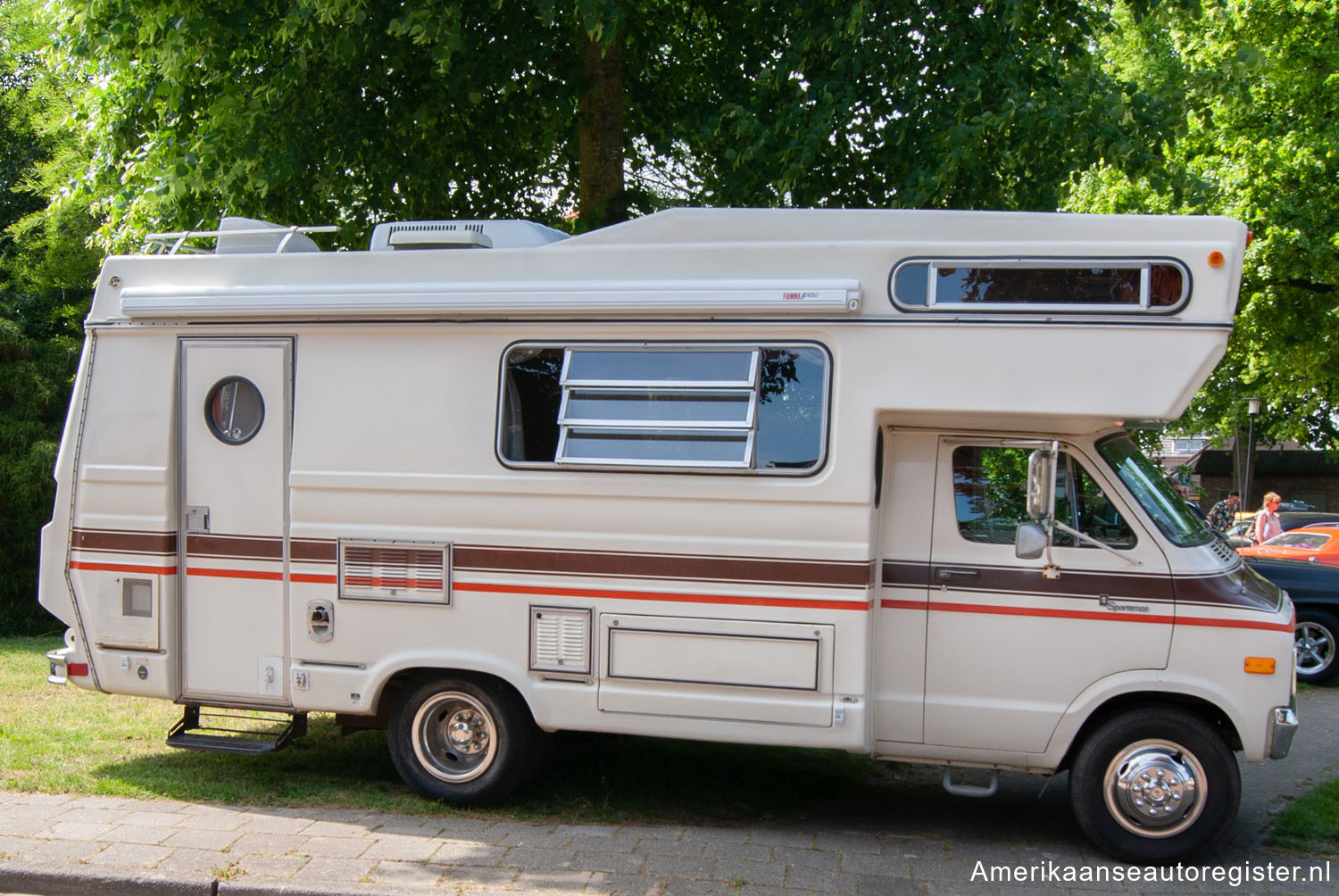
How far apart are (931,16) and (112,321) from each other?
234 inches

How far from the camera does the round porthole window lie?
6559 mm

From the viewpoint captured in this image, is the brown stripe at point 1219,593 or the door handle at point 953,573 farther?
the door handle at point 953,573

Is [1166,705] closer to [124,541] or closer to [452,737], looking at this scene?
[452,737]

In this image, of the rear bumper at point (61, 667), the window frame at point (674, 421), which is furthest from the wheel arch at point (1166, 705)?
the rear bumper at point (61, 667)

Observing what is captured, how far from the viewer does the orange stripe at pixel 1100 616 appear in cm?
547

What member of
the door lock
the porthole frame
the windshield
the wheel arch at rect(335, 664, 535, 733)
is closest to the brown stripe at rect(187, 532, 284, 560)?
the door lock

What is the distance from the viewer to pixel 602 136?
382 inches

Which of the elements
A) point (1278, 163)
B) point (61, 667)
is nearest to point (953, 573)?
point (61, 667)

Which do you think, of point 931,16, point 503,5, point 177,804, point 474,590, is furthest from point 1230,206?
point 177,804

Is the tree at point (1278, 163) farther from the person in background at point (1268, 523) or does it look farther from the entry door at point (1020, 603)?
the entry door at point (1020, 603)

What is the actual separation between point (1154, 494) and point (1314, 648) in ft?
21.0

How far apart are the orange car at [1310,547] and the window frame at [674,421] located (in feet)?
29.7

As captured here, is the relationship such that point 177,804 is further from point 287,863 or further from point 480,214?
point 480,214

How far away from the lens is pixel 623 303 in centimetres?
598
